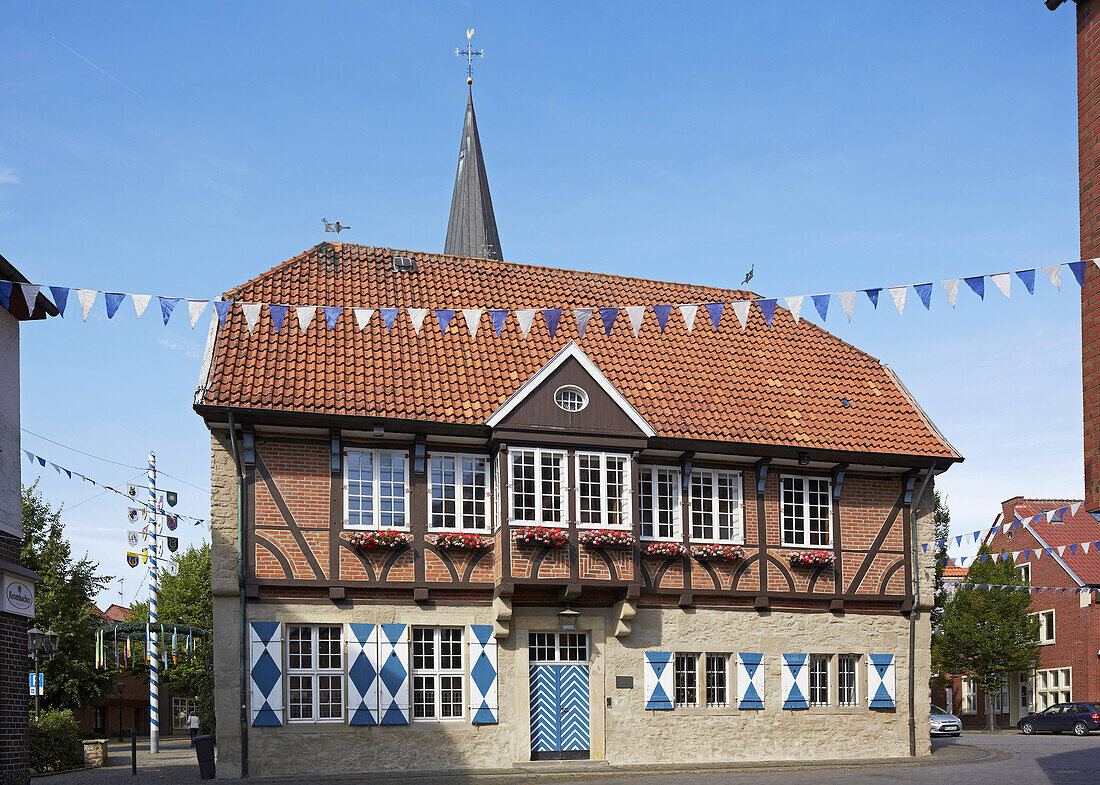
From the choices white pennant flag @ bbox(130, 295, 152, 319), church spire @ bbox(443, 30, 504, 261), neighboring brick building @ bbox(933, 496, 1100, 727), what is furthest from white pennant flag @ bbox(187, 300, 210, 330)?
neighboring brick building @ bbox(933, 496, 1100, 727)

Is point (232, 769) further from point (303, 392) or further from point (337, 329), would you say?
point (337, 329)

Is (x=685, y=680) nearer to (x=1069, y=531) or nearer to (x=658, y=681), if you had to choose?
(x=658, y=681)

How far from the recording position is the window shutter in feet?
73.3

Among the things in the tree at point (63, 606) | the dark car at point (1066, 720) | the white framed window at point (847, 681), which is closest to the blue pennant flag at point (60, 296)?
the white framed window at point (847, 681)

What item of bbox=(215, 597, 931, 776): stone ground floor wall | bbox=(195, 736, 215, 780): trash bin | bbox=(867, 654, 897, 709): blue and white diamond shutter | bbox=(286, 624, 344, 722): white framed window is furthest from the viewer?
bbox=(867, 654, 897, 709): blue and white diamond shutter

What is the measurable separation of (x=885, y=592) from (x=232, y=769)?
13373 mm

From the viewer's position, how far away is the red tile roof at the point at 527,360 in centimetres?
2280

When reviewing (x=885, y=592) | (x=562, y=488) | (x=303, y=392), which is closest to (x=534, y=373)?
(x=562, y=488)

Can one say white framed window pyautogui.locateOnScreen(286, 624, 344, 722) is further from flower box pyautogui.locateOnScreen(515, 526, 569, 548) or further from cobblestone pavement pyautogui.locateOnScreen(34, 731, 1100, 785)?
flower box pyautogui.locateOnScreen(515, 526, 569, 548)

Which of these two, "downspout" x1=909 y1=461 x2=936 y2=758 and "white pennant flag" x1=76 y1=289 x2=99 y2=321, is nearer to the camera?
→ "white pennant flag" x1=76 y1=289 x2=99 y2=321

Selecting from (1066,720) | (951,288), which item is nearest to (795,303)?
(951,288)

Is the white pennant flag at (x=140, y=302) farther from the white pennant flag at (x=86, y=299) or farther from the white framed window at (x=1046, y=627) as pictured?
the white framed window at (x=1046, y=627)

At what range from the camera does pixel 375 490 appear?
22438 millimetres

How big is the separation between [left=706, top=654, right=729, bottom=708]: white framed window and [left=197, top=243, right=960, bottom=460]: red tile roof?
4406mm
